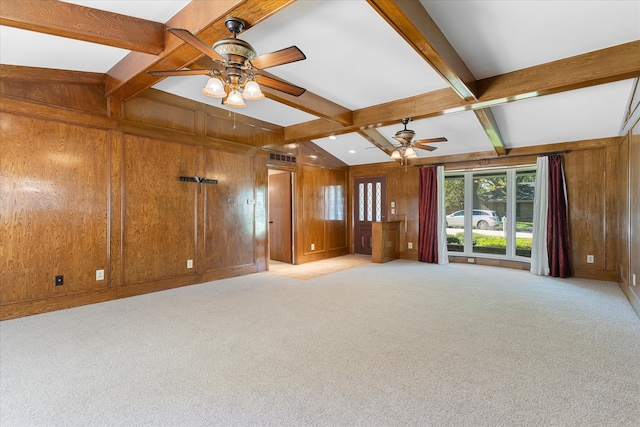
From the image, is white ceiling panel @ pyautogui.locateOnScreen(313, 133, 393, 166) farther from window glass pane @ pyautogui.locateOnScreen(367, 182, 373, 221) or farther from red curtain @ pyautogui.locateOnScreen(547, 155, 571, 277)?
red curtain @ pyautogui.locateOnScreen(547, 155, 571, 277)

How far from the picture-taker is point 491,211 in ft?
21.6

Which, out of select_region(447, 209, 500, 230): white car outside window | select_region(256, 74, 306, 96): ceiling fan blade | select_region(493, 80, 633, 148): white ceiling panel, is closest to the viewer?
select_region(256, 74, 306, 96): ceiling fan blade

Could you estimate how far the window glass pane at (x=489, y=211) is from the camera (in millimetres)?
6449

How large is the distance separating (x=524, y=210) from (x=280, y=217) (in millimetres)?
5111

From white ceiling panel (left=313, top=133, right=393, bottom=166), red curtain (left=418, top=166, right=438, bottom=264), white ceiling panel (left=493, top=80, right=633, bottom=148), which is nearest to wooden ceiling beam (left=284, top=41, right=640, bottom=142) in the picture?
white ceiling panel (left=493, top=80, right=633, bottom=148)

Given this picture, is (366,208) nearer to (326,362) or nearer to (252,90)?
(252,90)

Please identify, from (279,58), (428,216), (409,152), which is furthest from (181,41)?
(428,216)

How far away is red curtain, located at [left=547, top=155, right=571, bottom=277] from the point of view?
541cm

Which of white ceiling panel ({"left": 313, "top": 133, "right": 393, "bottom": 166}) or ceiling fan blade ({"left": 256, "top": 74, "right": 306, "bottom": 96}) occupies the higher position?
white ceiling panel ({"left": 313, "top": 133, "right": 393, "bottom": 166})

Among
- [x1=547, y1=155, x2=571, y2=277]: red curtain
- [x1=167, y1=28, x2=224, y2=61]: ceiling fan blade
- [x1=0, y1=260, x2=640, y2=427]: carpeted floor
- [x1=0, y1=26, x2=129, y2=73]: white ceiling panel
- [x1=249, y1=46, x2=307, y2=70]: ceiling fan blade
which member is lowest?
[x1=0, y1=260, x2=640, y2=427]: carpeted floor

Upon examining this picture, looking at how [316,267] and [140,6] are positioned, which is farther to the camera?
[316,267]

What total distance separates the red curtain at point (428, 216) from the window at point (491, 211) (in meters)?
0.39

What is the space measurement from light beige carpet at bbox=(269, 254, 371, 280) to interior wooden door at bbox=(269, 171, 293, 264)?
0.30 m

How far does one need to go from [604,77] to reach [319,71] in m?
2.86
